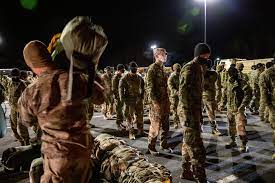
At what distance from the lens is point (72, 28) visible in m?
2.79

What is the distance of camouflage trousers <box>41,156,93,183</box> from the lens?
2.98 m

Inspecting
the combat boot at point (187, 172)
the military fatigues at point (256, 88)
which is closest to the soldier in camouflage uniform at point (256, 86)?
the military fatigues at point (256, 88)

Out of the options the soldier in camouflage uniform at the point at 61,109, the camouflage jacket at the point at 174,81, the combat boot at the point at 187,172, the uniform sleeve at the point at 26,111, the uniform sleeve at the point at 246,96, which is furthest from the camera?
the camouflage jacket at the point at 174,81

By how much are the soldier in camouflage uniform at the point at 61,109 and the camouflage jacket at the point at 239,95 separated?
562 centimetres

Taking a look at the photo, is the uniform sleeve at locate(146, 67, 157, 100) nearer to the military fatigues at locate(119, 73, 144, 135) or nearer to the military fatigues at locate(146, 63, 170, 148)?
the military fatigues at locate(146, 63, 170, 148)

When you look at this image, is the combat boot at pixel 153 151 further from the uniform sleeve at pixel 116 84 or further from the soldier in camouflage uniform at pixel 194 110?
the uniform sleeve at pixel 116 84

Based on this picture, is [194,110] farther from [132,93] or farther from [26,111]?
[132,93]

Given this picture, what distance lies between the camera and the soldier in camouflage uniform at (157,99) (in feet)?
25.5

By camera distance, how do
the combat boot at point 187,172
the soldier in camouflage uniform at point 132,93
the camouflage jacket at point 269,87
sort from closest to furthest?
the combat boot at point 187,172 → the camouflage jacket at point 269,87 → the soldier in camouflage uniform at point 132,93

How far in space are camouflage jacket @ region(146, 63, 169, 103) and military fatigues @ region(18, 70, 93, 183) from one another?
4.89 metres

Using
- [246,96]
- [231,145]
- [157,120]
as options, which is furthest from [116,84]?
[246,96]

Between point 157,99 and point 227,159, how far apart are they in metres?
2.20

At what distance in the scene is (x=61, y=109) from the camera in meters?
2.96

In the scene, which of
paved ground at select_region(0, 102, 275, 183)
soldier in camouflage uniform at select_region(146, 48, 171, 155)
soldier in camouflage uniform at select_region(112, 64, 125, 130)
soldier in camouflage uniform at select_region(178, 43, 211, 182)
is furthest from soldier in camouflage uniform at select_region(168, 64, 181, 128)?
soldier in camouflage uniform at select_region(178, 43, 211, 182)
